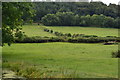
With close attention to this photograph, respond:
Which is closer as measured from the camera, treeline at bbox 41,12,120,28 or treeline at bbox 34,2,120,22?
treeline at bbox 41,12,120,28

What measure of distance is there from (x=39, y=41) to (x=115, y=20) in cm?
6808

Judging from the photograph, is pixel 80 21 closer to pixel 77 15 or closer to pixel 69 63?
pixel 77 15

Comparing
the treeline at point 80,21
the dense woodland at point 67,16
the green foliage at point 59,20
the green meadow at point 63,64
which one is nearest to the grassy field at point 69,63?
the green meadow at point 63,64

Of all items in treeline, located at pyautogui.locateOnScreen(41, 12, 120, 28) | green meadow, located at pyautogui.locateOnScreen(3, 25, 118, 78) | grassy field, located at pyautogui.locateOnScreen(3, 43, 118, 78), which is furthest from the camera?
treeline, located at pyautogui.locateOnScreen(41, 12, 120, 28)

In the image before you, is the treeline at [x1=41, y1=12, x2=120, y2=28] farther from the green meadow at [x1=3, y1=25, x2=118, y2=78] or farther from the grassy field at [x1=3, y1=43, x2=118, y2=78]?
the grassy field at [x1=3, y1=43, x2=118, y2=78]

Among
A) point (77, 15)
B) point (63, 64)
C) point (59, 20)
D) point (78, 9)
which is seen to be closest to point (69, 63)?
point (63, 64)

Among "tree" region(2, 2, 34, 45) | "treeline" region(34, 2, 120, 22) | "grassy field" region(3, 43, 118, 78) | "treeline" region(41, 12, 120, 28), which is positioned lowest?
"grassy field" region(3, 43, 118, 78)

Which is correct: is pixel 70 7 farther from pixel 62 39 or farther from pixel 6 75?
pixel 6 75

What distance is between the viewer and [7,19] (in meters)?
26.1

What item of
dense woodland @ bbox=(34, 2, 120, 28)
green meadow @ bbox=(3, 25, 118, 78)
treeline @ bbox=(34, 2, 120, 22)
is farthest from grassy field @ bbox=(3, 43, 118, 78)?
treeline @ bbox=(34, 2, 120, 22)

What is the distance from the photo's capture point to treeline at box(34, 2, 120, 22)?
5084 inches

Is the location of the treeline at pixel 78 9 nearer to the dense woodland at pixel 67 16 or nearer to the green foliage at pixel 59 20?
the dense woodland at pixel 67 16

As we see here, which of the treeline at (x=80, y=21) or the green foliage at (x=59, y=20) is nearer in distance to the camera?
the green foliage at (x=59, y=20)

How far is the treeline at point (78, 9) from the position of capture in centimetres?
12912
